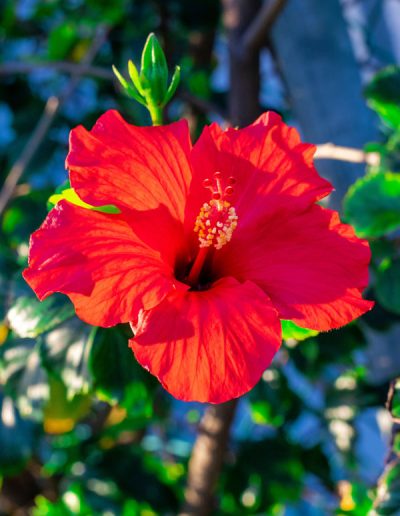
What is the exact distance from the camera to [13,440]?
4.23ft

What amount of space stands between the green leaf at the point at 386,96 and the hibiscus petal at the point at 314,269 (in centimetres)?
44

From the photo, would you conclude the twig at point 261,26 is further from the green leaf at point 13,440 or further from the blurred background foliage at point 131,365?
the green leaf at point 13,440

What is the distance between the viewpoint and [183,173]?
61 centimetres

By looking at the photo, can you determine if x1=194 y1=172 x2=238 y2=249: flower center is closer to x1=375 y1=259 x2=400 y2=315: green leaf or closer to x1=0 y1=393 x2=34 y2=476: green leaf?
x1=375 y1=259 x2=400 y2=315: green leaf

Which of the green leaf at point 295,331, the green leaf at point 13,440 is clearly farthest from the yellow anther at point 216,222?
the green leaf at point 13,440

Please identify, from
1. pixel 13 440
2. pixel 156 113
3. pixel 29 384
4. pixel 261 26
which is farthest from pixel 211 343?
pixel 13 440

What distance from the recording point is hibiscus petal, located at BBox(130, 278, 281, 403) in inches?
20.9

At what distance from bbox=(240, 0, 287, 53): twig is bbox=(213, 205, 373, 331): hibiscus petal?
587 mm

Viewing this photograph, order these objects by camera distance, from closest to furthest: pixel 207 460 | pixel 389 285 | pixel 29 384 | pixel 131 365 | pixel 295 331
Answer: pixel 295 331
pixel 131 365
pixel 389 285
pixel 29 384
pixel 207 460

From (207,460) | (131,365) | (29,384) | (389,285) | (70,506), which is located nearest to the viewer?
(131,365)

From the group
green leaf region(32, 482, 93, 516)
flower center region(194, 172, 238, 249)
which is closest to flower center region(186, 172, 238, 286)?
flower center region(194, 172, 238, 249)

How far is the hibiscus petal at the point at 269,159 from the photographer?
61cm

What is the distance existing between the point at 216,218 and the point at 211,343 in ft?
0.46

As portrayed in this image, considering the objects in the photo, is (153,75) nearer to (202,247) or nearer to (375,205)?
(202,247)
